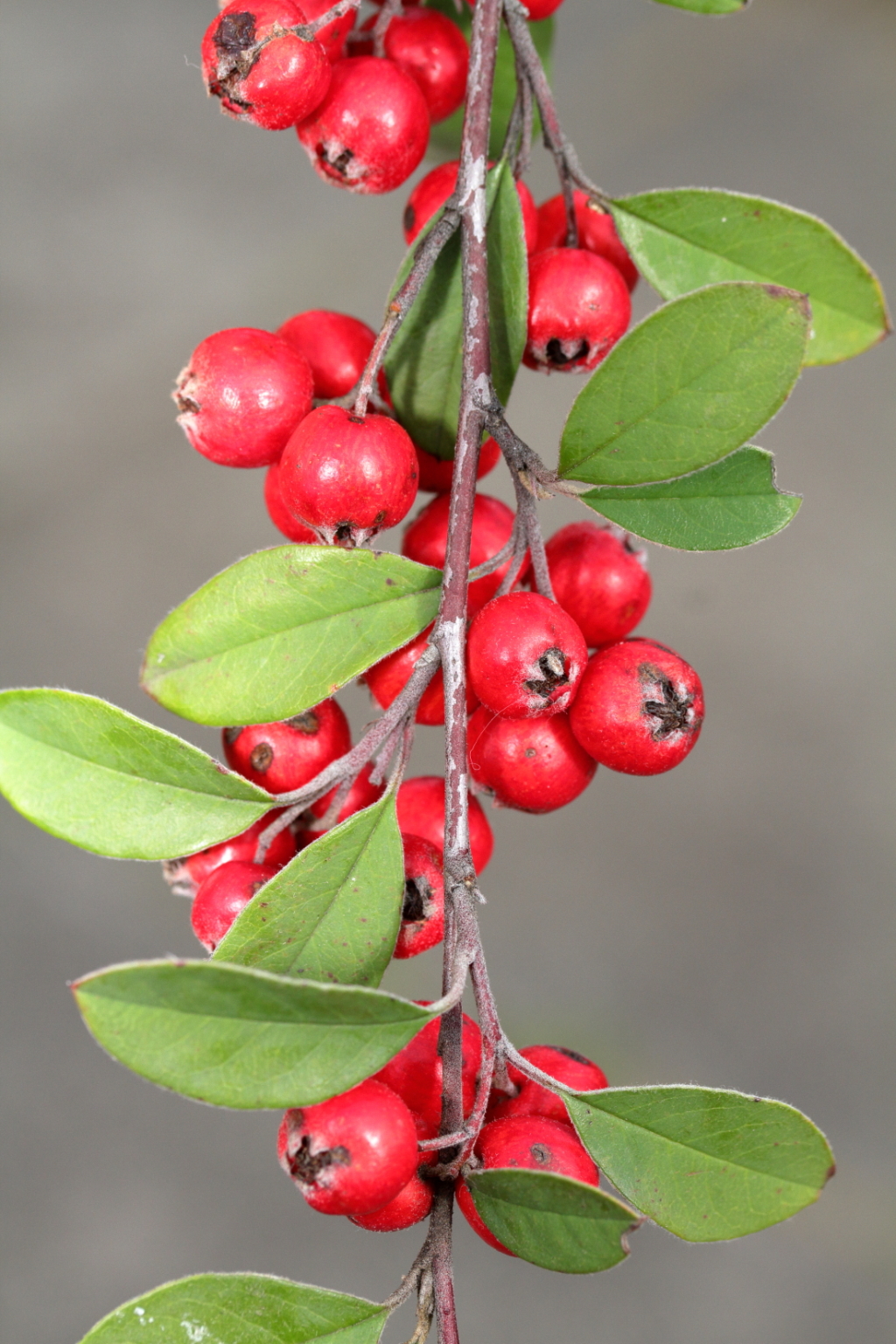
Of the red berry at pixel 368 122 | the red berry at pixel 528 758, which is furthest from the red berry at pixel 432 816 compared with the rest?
the red berry at pixel 368 122

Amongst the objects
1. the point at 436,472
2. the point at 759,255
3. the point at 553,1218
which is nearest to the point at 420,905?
the point at 553,1218

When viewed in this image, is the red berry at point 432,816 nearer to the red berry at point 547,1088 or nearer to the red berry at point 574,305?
the red berry at point 547,1088

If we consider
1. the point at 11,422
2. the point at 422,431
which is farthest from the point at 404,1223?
the point at 11,422

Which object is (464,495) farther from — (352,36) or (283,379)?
(352,36)

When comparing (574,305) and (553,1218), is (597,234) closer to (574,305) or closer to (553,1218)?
(574,305)

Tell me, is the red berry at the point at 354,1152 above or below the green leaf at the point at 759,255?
below

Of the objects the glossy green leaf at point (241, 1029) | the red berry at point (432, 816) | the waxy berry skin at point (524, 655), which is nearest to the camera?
the glossy green leaf at point (241, 1029)

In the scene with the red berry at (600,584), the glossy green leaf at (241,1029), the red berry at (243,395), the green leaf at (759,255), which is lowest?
the glossy green leaf at (241,1029)

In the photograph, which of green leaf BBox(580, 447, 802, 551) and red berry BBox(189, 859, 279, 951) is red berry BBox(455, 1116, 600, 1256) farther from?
green leaf BBox(580, 447, 802, 551)
